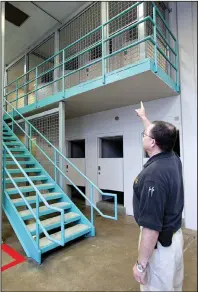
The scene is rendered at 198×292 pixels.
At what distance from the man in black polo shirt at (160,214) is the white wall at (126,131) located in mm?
1723

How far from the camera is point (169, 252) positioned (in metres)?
0.80

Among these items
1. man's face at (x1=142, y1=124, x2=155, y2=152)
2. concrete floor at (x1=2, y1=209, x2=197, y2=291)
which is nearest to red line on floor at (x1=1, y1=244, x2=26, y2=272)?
concrete floor at (x1=2, y1=209, x2=197, y2=291)

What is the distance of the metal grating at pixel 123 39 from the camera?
276 centimetres

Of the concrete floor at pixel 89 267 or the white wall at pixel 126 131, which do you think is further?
the white wall at pixel 126 131

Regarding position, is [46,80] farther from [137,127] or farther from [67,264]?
[67,264]

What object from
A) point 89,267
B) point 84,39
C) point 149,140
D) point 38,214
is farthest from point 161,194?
point 84,39

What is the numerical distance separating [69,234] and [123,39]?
3072 mm

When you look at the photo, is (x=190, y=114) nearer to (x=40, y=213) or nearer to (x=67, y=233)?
(x=67, y=233)

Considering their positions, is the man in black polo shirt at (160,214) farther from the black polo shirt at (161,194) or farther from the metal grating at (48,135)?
the metal grating at (48,135)

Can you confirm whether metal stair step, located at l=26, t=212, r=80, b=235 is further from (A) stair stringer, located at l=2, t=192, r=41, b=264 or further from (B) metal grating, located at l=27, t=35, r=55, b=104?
(B) metal grating, located at l=27, t=35, r=55, b=104

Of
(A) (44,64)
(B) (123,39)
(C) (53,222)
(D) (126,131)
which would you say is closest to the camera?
(C) (53,222)

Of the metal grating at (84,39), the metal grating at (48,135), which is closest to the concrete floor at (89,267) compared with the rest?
the metal grating at (48,135)

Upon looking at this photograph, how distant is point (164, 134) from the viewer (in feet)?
2.55

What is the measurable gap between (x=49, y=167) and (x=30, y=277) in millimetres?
2280
